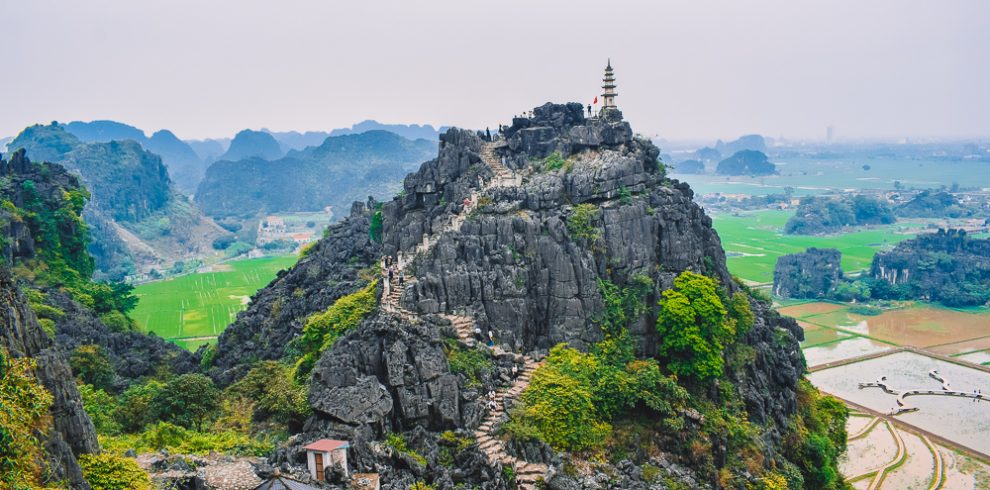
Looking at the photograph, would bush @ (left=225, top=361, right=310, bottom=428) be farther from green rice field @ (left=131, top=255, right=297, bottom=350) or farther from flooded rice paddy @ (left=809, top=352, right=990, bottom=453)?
flooded rice paddy @ (left=809, top=352, right=990, bottom=453)

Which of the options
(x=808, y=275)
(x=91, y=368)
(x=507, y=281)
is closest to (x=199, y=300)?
(x=91, y=368)

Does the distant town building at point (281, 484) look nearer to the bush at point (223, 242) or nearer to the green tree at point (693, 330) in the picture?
the green tree at point (693, 330)

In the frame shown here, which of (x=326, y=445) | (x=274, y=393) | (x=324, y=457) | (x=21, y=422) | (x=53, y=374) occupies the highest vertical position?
(x=53, y=374)

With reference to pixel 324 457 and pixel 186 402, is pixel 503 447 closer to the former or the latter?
pixel 324 457

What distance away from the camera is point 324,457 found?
23.4m

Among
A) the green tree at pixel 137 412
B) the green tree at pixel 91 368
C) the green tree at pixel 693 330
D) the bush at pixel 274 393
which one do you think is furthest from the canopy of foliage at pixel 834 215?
the green tree at pixel 137 412

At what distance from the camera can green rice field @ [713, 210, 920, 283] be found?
368 feet

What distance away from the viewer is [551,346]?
34.5m

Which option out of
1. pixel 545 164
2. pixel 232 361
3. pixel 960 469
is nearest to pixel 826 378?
pixel 960 469

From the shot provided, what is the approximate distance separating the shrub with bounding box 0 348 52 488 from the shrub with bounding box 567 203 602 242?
23.0 metres

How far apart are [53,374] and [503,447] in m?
14.8

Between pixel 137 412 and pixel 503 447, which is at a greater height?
pixel 137 412

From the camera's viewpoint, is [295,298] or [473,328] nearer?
[473,328]

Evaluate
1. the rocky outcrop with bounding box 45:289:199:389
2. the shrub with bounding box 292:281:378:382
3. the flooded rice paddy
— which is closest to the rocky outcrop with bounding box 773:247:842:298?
the flooded rice paddy
